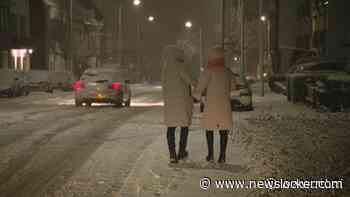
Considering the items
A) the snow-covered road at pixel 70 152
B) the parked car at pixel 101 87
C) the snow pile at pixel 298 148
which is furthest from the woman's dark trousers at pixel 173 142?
the parked car at pixel 101 87

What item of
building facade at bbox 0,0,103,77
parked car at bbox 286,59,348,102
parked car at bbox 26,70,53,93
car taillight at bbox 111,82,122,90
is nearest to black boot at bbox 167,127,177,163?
parked car at bbox 286,59,348,102

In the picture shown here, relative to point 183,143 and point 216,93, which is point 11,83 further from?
point 216,93

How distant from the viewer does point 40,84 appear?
5516cm

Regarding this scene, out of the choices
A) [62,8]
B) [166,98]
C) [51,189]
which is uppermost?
[62,8]

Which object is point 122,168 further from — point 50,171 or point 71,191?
point 71,191

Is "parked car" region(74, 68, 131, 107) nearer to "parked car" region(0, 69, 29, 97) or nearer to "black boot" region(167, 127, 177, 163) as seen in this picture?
"parked car" region(0, 69, 29, 97)

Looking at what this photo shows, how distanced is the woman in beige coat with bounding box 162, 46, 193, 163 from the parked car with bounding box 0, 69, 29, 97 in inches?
1315

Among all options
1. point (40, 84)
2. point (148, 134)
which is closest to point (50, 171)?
point (148, 134)

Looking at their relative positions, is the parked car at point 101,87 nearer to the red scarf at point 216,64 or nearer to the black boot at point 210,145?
the black boot at point 210,145

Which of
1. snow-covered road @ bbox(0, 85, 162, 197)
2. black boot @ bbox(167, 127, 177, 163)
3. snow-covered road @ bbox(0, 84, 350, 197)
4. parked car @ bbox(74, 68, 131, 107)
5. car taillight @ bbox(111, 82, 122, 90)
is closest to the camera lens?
snow-covered road @ bbox(0, 84, 350, 197)

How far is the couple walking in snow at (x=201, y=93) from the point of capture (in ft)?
38.0

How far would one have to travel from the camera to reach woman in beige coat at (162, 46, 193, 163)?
1170cm

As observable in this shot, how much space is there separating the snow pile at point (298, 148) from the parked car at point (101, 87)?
349 inches

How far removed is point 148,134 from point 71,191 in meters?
7.93
